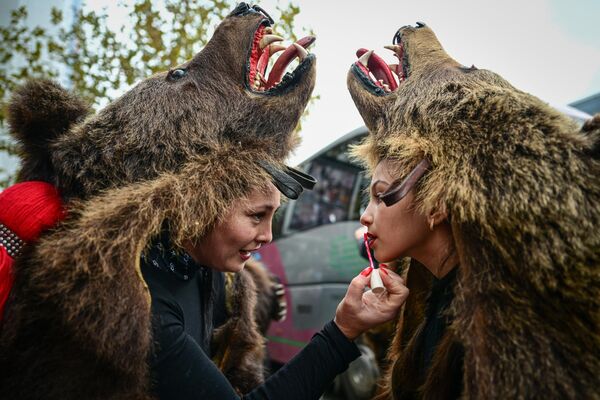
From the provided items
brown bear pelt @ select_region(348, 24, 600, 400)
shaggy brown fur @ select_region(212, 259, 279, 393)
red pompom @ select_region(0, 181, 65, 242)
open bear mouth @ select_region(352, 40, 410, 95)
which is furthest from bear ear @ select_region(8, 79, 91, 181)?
brown bear pelt @ select_region(348, 24, 600, 400)

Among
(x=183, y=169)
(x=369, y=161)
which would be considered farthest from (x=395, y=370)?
(x=183, y=169)

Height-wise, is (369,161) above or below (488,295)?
above

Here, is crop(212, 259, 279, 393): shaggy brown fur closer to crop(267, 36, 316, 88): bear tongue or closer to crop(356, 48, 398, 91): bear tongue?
crop(267, 36, 316, 88): bear tongue

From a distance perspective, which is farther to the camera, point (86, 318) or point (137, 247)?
point (137, 247)

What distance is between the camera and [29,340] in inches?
62.0

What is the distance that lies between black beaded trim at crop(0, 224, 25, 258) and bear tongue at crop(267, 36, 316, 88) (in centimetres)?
123

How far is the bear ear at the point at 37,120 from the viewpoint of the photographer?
1.94 m

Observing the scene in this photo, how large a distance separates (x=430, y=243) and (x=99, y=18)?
3324mm

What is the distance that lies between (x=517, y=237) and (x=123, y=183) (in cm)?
142

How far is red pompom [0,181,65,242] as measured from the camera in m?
1.69

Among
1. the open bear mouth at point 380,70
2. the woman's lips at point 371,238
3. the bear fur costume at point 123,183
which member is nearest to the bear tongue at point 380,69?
the open bear mouth at point 380,70

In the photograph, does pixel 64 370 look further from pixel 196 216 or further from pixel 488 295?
Answer: pixel 488 295

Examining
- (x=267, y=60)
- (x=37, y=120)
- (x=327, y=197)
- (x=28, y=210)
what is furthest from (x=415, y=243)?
(x=327, y=197)

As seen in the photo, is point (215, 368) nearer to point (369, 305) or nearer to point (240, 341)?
point (369, 305)
